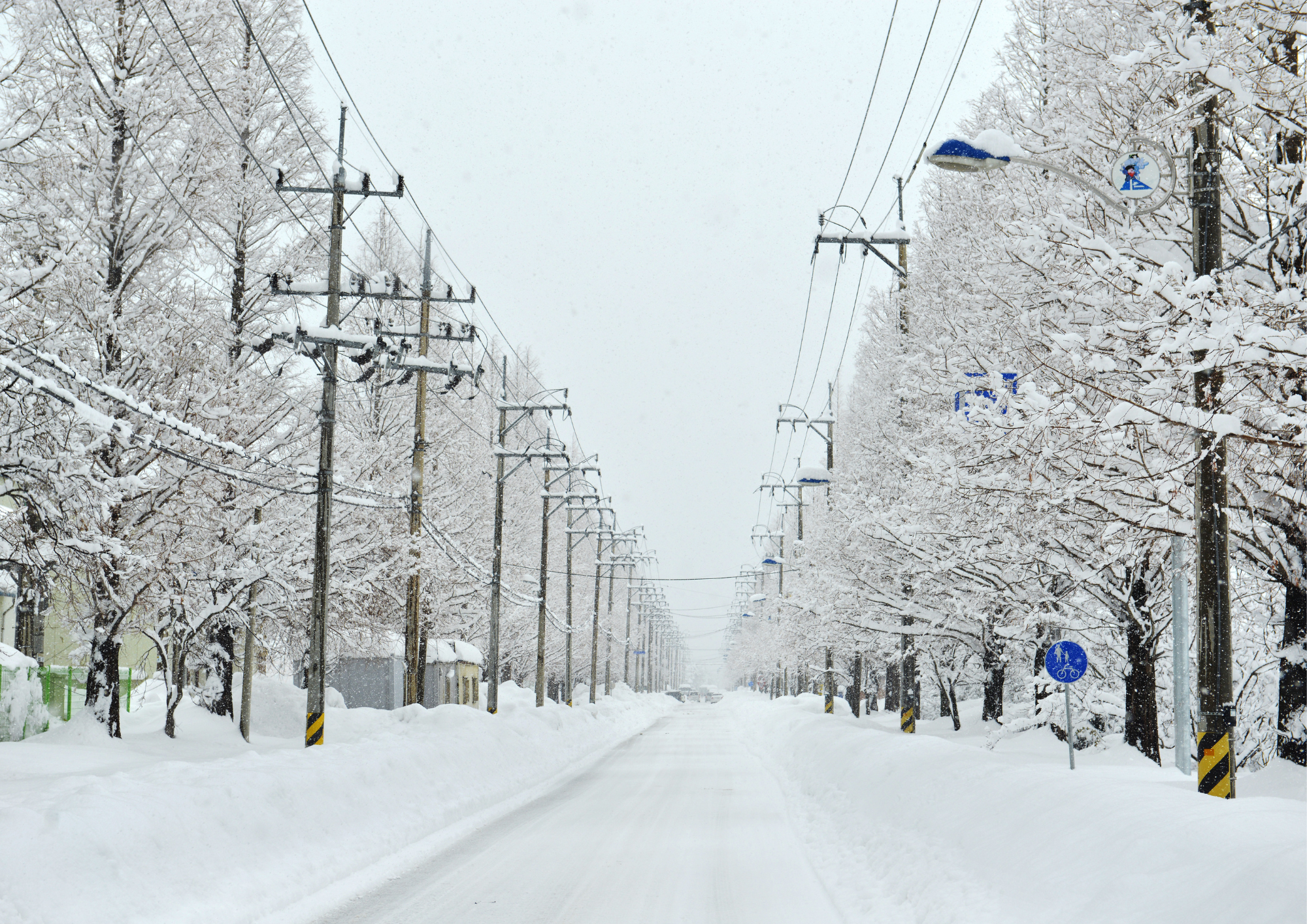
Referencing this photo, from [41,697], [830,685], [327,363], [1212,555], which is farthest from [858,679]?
[1212,555]

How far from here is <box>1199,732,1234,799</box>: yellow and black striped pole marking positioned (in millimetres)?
8527

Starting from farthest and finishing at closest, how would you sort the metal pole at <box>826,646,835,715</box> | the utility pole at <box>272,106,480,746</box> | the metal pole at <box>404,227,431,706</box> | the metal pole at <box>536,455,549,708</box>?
the metal pole at <box>826,646,835,715</box> → the metal pole at <box>536,455,549,708</box> → the metal pole at <box>404,227,431,706</box> → the utility pole at <box>272,106,480,746</box>

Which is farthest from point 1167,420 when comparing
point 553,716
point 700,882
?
point 553,716

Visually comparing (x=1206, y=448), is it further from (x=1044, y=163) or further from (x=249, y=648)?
(x=249, y=648)

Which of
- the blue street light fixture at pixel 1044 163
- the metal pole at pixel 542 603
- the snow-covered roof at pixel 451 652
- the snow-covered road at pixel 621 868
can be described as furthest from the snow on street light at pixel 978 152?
the snow-covered roof at pixel 451 652

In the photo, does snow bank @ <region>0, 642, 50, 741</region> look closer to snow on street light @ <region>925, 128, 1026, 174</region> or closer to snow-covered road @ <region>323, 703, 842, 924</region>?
snow-covered road @ <region>323, 703, 842, 924</region>

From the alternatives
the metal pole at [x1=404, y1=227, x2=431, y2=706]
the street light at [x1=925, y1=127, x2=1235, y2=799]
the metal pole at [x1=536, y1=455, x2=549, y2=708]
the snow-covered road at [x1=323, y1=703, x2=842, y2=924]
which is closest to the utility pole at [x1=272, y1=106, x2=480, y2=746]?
the snow-covered road at [x1=323, y1=703, x2=842, y2=924]

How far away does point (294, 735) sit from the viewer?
2447 centimetres

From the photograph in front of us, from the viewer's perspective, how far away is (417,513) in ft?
78.5

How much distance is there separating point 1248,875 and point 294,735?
22109 millimetres

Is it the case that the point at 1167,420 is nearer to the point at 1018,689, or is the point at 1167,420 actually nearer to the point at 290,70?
→ the point at 290,70

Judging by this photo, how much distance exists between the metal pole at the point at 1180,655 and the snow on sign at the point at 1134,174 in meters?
4.06

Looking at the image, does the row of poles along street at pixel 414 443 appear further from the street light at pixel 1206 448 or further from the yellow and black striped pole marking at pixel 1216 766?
the yellow and black striped pole marking at pixel 1216 766

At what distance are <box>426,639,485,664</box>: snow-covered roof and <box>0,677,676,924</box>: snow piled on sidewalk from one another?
17.9 metres
